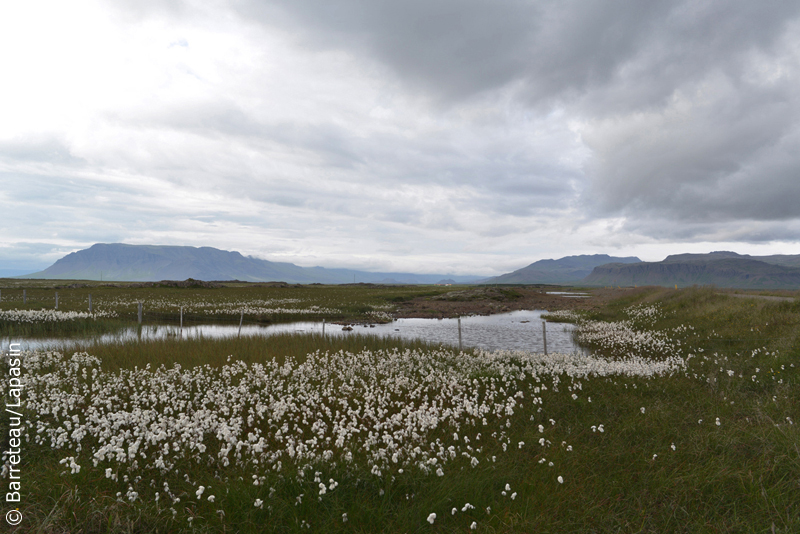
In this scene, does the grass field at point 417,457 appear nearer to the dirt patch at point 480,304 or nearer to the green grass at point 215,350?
the green grass at point 215,350

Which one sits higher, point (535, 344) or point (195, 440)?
point (195, 440)

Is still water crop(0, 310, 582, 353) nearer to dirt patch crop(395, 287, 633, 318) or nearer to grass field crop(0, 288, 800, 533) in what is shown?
dirt patch crop(395, 287, 633, 318)

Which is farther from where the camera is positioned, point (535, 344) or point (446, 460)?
point (535, 344)

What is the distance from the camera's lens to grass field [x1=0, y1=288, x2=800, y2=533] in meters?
5.25

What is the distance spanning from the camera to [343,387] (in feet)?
31.8

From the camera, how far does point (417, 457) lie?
6535 millimetres

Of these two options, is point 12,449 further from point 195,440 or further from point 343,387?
point 343,387

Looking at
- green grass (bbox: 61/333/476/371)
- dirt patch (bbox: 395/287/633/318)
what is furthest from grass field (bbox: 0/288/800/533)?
dirt patch (bbox: 395/287/633/318)

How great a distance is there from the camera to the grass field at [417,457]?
17.2 feet

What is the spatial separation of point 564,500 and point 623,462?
6.41 ft

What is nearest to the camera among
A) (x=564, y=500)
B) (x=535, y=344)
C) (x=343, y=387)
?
(x=564, y=500)

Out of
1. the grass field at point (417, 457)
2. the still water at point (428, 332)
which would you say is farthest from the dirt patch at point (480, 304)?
the grass field at point (417, 457)

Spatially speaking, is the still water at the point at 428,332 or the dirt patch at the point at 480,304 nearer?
the still water at the point at 428,332

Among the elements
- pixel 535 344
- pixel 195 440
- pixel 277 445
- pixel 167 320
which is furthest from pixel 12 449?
pixel 167 320
